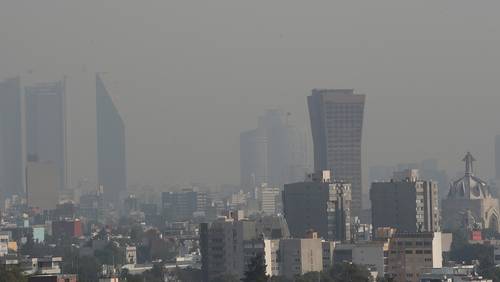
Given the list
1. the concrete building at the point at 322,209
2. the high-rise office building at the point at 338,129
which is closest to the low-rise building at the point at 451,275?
the concrete building at the point at 322,209

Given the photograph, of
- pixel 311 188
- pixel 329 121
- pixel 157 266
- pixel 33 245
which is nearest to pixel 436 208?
pixel 311 188

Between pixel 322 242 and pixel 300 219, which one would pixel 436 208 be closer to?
pixel 300 219

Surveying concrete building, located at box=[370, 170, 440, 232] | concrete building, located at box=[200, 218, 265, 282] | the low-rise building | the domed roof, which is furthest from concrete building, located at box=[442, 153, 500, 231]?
the low-rise building

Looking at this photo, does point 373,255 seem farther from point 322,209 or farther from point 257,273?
point 257,273

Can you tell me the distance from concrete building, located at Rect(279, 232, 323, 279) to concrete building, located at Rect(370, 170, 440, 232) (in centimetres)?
2108

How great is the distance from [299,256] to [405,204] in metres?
24.9

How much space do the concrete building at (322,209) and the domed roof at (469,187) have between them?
115 ft

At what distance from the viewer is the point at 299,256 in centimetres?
10125

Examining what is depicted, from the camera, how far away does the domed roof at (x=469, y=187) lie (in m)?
160

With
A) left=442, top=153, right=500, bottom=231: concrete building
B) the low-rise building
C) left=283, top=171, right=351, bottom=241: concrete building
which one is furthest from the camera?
left=442, top=153, right=500, bottom=231: concrete building

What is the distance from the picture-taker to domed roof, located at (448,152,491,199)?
527 feet

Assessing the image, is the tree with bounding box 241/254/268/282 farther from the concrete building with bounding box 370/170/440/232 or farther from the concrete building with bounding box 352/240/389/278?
the concrete building with bounding box 370/170/440/232

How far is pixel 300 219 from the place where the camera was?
408 ft

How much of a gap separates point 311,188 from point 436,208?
719 centimetres
